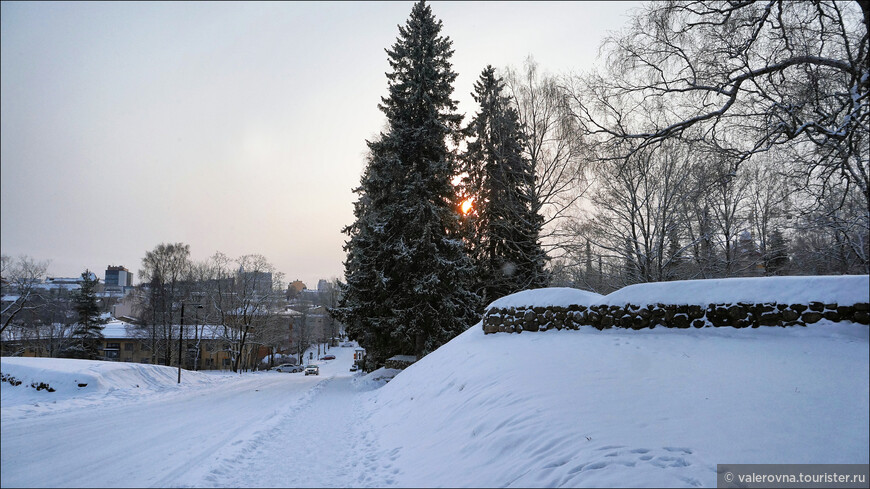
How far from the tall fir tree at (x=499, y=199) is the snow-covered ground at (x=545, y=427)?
1059cm

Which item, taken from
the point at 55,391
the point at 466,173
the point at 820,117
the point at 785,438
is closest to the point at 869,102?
the point at 820,117

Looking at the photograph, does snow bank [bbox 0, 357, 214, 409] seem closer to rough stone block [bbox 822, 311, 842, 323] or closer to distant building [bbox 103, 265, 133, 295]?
distant building [bbox 103, 265, 133, 295]

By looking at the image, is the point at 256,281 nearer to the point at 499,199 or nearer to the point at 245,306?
the point at 245,306

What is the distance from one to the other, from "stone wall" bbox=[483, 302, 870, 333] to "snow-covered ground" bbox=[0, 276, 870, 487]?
0.54ft

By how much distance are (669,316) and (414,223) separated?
39.1ft

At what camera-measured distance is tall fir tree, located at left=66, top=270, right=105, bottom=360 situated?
3938mm

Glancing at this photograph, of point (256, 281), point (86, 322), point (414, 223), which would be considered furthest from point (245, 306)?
point (86, 322)

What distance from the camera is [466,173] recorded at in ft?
76.7

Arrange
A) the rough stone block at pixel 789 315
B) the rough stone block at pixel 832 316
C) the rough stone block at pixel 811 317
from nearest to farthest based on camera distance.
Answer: the rough stone block at pixel 832 316 < the rough stone block at pixel 811 317 < the rough stone block at pixel 789 315

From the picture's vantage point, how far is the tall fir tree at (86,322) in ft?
12.9

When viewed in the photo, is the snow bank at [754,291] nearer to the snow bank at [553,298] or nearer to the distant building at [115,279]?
the snow bank at [553,298]

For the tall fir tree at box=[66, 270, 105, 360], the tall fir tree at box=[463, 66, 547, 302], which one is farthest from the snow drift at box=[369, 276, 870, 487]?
the tall fir tree at box=[463, 66, 547, 302]

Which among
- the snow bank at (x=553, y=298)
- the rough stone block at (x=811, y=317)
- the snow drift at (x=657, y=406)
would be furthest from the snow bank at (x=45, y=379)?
the snow bank at (x=553, y=298)

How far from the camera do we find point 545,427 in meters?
5.47
